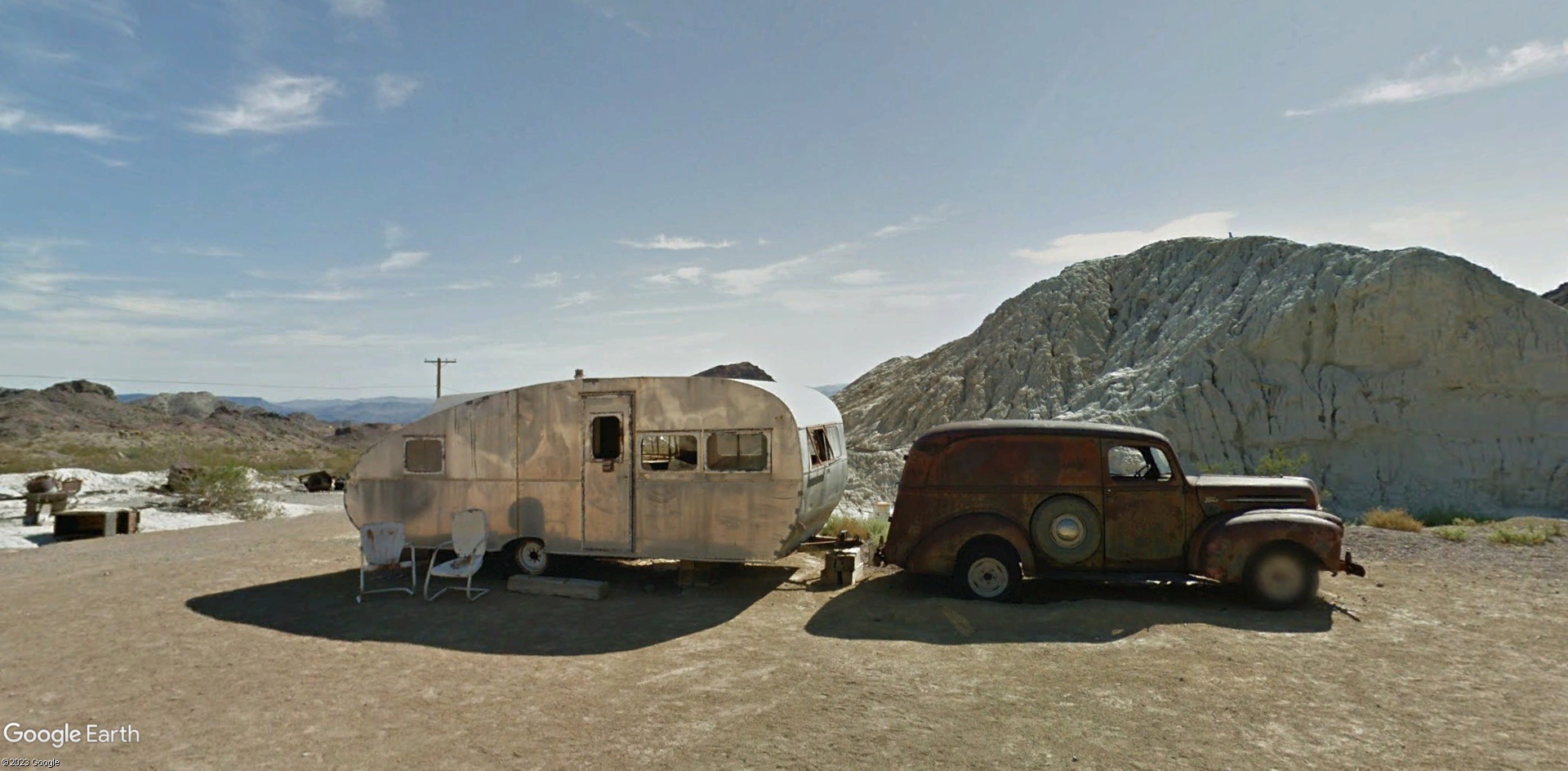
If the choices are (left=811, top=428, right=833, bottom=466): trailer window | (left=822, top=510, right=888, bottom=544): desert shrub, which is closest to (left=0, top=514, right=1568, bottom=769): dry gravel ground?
(left=811, top=428, right=833, bottom=466): trailer window

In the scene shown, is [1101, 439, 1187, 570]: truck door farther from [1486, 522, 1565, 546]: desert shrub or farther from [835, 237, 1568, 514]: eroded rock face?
[835, 237, 1568, 514]: eroded rock face

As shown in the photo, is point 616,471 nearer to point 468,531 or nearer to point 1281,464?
point 468,531

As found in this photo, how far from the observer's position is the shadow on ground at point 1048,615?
8.46m

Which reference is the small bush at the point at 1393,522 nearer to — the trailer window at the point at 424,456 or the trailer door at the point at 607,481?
the trailer door at the point at 607,481

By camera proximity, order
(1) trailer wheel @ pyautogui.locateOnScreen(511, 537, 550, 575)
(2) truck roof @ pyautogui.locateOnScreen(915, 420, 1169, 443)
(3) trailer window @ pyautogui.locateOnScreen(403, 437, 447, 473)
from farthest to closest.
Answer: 1. (3) trailer window @ pyautogui.locateOnScreen(403, 437, 447, 473)
2. (1) trailer wheel @ pyautogui.locateOnScreen(511, 537, 550, 575)
3. (2) truck roof @ pyautogui.locateOnScreen(915, 420, 1169, 443)

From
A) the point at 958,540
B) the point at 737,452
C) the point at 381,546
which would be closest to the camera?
the point at 958,540

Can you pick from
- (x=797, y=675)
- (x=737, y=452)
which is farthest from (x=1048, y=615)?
(x=737, y=452)

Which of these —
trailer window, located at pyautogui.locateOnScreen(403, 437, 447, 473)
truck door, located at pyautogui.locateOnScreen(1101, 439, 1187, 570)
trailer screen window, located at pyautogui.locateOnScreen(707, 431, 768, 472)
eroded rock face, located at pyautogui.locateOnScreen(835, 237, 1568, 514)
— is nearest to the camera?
truck door, located at pyautogui.locateOnScreen(1101, 439, 1187, 570)

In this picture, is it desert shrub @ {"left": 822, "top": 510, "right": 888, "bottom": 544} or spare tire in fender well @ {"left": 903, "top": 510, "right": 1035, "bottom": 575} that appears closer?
spare tire in fender well @ {"left": 903, "top": 510, "right": 1035, "bottom": 575}

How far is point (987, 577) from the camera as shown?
984 cm

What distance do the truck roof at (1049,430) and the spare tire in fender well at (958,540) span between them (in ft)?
3.43

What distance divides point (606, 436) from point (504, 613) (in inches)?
104

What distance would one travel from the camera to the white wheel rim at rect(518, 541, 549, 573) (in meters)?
11.2

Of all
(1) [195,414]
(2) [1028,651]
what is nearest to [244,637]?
(2) [1028,651]
